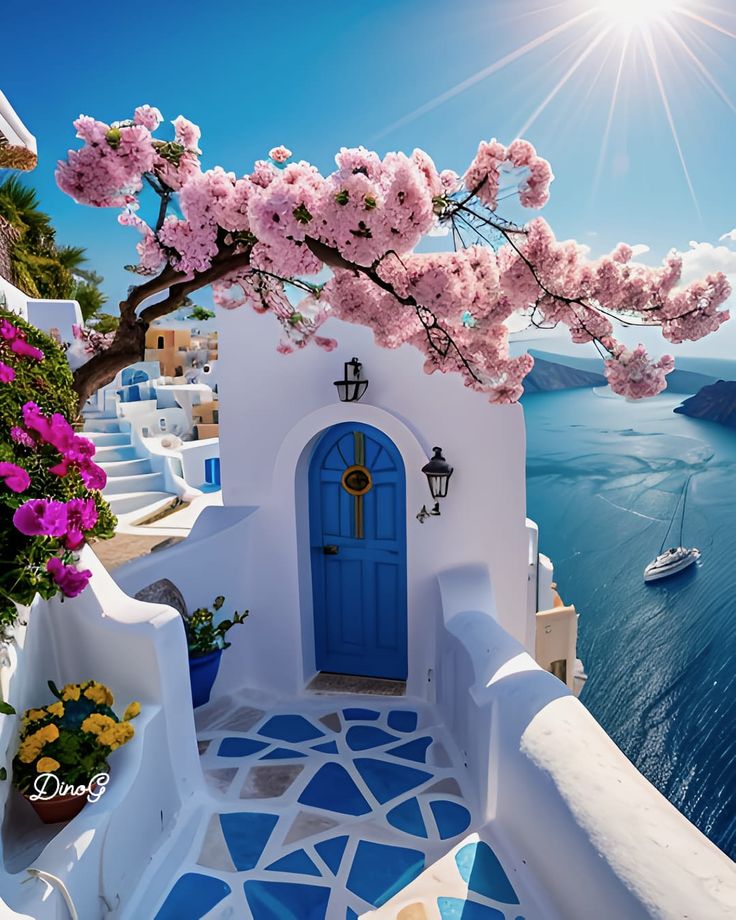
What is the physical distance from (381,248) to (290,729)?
3.72 m

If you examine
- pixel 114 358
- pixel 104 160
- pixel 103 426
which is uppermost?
pixel 104 160

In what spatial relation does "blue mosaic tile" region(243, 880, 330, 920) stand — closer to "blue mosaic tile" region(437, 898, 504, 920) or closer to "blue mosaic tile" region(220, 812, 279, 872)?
"blue mosaic tile" region(220, 812, 279, 872)

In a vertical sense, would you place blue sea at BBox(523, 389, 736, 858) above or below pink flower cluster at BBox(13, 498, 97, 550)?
below

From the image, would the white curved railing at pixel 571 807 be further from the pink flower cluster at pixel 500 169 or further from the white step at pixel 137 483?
the white step at pixel 137 483

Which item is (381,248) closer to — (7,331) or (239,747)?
(7,331)

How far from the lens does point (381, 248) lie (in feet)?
12.1

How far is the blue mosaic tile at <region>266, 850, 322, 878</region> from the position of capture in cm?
326

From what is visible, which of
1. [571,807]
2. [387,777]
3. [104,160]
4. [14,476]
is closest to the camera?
[14,476]

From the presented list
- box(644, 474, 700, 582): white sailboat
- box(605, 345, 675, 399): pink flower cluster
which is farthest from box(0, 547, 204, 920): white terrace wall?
box(644, 474, 700, 582): white sailboat

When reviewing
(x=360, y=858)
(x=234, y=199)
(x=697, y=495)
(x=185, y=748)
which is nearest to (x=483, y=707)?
(x=360, y=858)

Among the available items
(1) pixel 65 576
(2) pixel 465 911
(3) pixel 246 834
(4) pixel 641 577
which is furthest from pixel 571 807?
(4) pixel 641 577

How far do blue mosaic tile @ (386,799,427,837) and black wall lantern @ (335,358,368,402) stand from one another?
3.24 m

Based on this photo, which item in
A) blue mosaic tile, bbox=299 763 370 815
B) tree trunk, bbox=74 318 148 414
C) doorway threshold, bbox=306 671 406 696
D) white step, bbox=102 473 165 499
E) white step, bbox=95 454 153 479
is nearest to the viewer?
blue mosaic tile, bbox=299 763 370 815

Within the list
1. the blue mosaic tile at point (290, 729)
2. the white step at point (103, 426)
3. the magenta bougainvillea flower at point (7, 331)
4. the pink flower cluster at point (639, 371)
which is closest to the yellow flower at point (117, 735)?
the magenta bougainvillea flower at point (7, 331)
